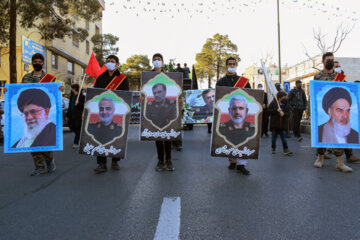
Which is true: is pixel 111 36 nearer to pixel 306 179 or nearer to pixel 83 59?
pixel 83 59

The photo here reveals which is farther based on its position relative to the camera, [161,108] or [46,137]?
[161,108]

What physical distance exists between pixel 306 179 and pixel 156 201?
2.47 m

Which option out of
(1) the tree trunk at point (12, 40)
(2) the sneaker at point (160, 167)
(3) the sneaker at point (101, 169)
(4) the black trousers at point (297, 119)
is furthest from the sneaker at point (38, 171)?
(1) the tree trunk at point (12, 40)

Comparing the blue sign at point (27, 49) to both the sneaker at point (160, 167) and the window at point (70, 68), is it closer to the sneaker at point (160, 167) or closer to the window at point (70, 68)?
the window at point (70, 68)

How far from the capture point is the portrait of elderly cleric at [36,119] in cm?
510

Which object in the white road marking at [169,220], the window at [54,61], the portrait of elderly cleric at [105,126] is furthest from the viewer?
the window at [54,61]

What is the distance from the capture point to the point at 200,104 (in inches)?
462

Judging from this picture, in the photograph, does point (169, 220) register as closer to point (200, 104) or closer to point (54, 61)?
point (200, 104)

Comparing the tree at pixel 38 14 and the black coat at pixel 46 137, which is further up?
the tree at pixel 38 14

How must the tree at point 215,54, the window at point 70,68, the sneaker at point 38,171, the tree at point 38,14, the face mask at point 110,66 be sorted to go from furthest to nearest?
the tree at point 215,54 < the window at point 70,68 < the tree at point 38,14 < the face mask at point 110,66 < the sneaker at point 38,171

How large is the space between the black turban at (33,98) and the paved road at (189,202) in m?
1.20

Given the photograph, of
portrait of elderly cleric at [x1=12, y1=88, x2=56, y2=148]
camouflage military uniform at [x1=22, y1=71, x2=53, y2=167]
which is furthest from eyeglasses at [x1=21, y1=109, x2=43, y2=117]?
camouflage military uniform at [x1=22, y1=71, x2=53, y2=167]

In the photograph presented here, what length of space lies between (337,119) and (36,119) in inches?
203

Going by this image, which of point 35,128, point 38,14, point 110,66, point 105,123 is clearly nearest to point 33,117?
point 35,128
